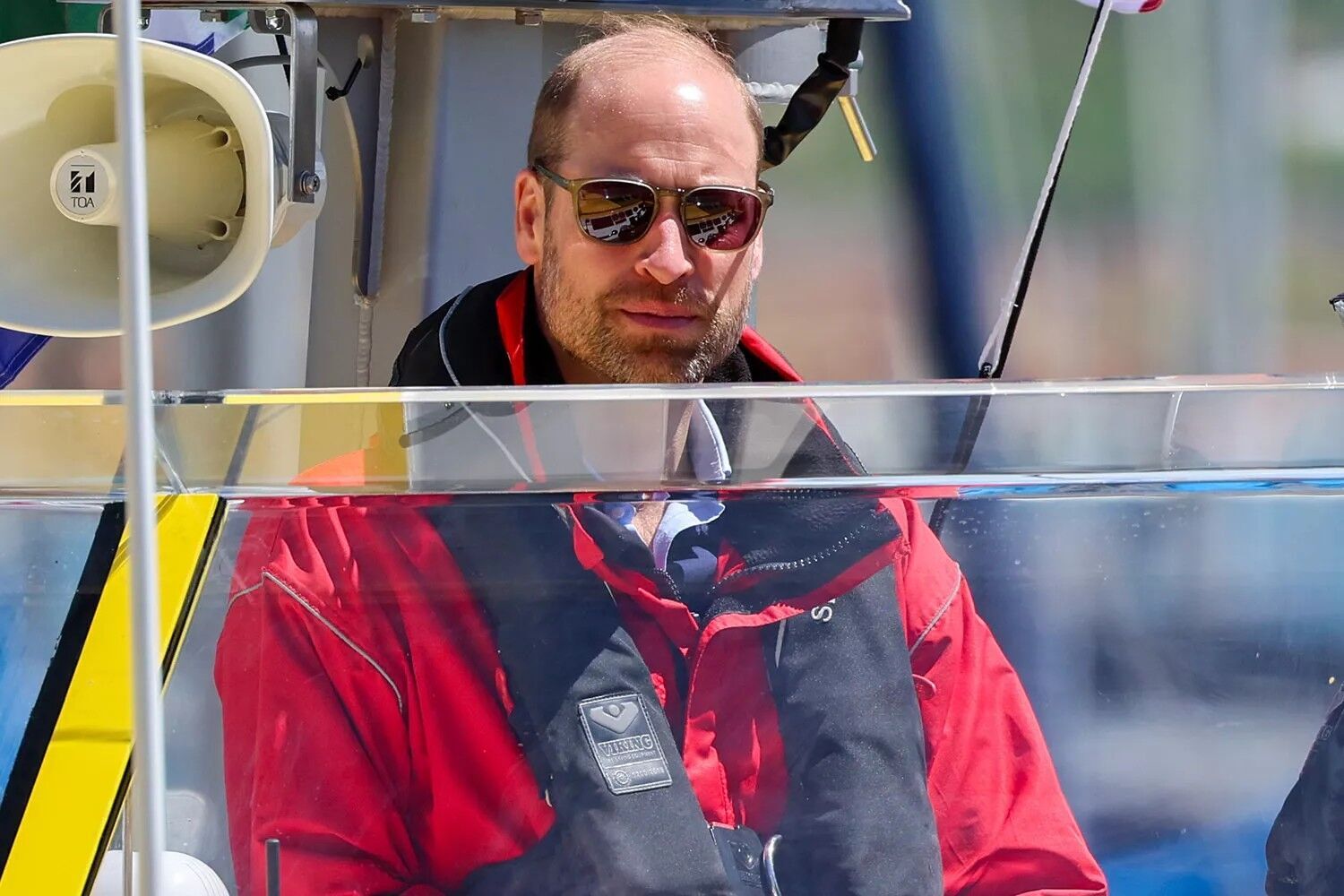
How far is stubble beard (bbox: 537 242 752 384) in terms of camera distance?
51.5 inches

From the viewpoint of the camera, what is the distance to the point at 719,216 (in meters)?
1.27

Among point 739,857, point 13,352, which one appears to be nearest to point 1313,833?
point 739,857

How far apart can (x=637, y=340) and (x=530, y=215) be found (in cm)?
21

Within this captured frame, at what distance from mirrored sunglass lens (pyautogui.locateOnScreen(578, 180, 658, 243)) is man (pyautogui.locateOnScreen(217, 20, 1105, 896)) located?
50cm

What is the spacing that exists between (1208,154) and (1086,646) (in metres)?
2.38

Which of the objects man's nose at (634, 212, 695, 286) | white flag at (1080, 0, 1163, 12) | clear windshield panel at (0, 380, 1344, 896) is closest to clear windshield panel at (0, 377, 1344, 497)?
clear windshield panel at (0, 380, 1344, 896)

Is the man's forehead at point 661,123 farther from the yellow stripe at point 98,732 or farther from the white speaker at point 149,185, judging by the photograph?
the yellow stripe at point 98,732

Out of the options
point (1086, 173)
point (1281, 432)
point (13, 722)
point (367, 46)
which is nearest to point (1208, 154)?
point (1086, 173)

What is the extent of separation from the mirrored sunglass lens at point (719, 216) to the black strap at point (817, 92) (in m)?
0.41

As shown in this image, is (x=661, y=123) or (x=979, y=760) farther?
(x=661, y=123)

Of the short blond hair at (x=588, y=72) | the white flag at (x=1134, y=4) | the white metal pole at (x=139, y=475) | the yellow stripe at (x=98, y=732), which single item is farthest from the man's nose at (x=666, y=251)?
the white flag at (x=1134, y=4)

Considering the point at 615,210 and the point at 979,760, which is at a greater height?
the point at 615,210

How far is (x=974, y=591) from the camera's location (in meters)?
0.81

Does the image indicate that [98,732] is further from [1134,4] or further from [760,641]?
[1134,4]
